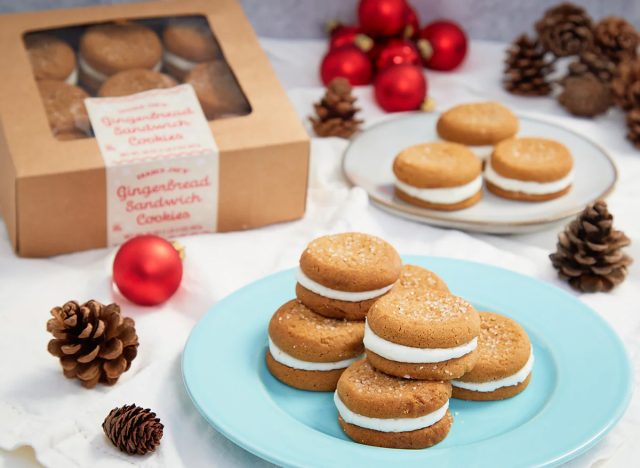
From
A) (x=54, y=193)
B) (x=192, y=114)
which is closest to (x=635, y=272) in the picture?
(x=192, y=114)

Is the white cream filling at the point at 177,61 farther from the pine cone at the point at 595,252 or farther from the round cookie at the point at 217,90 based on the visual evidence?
the pine cone at the point at 595,252

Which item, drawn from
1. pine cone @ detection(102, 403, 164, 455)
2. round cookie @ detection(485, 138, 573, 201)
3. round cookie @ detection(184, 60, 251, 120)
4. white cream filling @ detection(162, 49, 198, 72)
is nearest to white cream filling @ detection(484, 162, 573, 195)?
round cookie @ detection(485, 138, 573, 201)

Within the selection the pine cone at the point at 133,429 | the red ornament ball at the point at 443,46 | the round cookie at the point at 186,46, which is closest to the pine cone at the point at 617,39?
the red ornament ball at the point at 443,46

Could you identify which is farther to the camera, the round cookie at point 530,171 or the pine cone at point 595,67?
the pine cone at point 595,67

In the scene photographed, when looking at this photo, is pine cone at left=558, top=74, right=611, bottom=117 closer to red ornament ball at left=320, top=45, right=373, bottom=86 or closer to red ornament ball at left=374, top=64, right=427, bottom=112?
red ornament ball at left=374, top=64, right=427, bottom=112

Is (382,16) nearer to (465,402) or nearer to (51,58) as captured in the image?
(51,58)
